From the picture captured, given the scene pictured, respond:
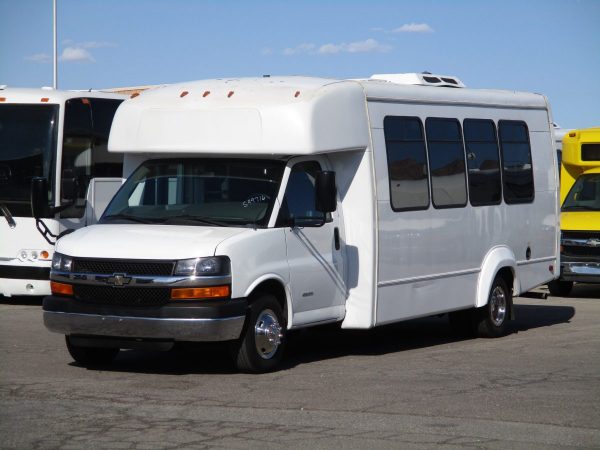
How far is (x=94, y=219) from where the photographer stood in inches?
730

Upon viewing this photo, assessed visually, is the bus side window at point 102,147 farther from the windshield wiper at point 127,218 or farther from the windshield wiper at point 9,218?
the windshield wiper at point 127,218

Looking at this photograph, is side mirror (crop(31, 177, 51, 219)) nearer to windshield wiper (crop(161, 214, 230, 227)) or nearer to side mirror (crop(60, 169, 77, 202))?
side mirror (crop(60, 169, 77, 202))

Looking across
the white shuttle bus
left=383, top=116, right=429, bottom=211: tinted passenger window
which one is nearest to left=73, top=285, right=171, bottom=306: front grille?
left=383, top=116, right=429, bottom=211: tinted passenger window

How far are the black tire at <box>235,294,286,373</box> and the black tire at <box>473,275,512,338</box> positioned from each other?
12.7 feet

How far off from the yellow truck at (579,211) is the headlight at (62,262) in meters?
11.6

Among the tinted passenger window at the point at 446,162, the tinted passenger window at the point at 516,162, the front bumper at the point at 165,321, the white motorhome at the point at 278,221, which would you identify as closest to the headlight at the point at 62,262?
the white motorhome at the point at 278,221

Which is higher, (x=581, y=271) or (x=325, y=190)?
(x=325, y=190)

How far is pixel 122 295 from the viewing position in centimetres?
1116

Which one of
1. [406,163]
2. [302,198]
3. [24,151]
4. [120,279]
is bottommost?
[120,279]

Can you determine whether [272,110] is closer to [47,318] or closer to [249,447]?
[47,318]

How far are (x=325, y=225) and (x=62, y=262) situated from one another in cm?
258

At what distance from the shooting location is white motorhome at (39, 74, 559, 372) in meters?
11.1

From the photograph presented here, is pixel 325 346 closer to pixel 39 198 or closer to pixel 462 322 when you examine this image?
pixel 462 322

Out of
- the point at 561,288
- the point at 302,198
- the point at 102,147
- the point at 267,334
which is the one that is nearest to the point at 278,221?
the point at 302,198
